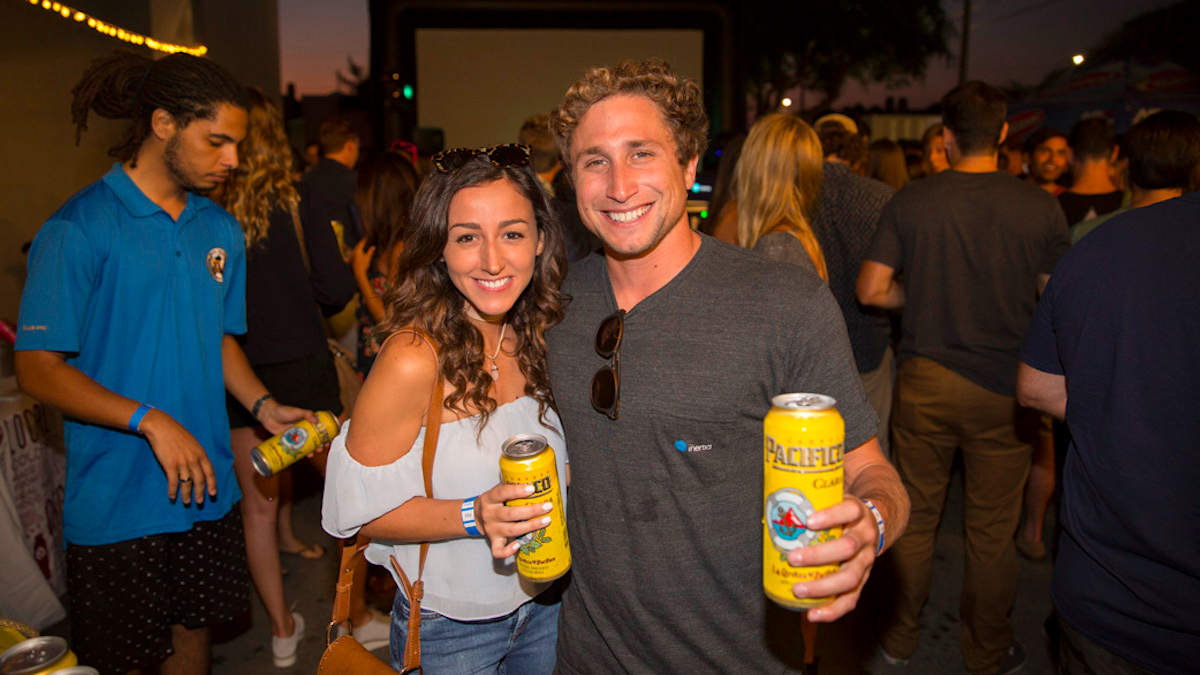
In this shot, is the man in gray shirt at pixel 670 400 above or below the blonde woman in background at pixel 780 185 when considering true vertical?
below

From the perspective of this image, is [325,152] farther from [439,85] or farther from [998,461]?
[439,85]

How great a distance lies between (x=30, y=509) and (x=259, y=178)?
199 cm

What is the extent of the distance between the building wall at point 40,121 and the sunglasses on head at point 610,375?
4.03 metres

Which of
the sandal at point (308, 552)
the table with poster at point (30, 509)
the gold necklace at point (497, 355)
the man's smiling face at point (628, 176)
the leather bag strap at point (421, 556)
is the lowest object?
the sandal at point (308, 552)

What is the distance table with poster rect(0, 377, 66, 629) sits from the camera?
3258mm

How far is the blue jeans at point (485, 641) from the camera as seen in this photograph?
5.64 feet

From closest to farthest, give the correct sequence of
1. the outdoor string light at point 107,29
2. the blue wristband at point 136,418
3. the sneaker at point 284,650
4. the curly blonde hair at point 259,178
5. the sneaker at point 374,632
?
the blue wristband at point 136,418 < the curly blonde hair at point 259,178 < the sneaker at point 284,650 < the sneaker at point 374,632 < the outdoor string light at point 107,29

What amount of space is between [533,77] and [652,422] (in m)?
12.7

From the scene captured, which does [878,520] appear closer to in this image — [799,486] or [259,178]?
[799,486]

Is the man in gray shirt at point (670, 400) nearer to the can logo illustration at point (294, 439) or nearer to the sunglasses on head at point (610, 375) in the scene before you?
the sunglasses on head at point (610, 375)

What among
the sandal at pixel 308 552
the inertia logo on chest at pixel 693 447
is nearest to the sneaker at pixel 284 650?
the sandal at pixel 308 552

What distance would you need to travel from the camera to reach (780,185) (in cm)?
305

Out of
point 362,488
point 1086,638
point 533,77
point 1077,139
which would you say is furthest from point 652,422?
point 533,77

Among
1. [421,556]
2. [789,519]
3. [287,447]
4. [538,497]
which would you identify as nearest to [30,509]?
[287,447]
